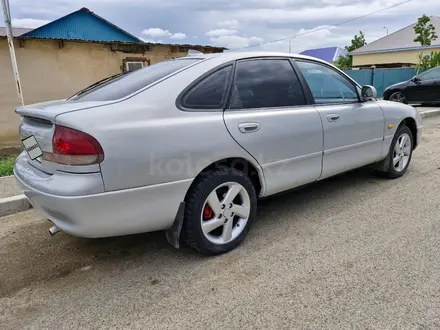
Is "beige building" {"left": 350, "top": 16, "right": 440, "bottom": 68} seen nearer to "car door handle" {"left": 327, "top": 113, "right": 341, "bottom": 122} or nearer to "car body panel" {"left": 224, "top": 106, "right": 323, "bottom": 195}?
"car door handle" {"left": 327, "top": 113, "right": 341, "bottom": 122}

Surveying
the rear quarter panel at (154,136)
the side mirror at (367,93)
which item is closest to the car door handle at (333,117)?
the side mirror at (367,93)

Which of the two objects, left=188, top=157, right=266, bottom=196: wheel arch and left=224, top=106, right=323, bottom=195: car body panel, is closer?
left=188, top=157, right=266, bottom=196: wheel arch

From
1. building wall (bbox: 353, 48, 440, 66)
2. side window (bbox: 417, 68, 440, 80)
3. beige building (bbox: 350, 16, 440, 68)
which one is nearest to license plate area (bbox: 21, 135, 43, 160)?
side window (bbox: 417, 68, 440, 80)

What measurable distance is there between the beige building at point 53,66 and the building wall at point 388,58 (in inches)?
1043

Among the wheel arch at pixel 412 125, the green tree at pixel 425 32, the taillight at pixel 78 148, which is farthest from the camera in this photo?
the green tree at pixel 425 32

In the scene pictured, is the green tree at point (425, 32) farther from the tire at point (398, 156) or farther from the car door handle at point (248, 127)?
the car door handle at point (248, 127)

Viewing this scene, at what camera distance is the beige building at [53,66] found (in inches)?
327

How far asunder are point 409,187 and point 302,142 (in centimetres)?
196

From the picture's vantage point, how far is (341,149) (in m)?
3.71

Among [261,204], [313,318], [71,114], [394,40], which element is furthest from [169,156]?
[394,40]

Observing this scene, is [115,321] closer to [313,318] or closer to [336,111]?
[313,318]

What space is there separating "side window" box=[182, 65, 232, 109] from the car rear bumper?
1.98 feet

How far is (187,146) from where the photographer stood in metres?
2.51

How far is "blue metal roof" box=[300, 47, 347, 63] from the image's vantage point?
3991 centimetres
